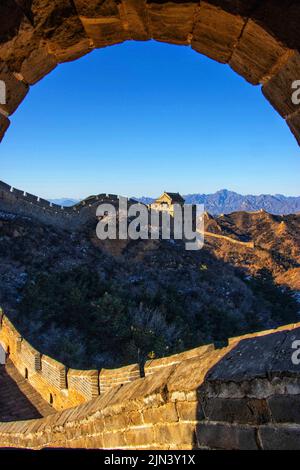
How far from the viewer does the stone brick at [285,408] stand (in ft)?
7.34

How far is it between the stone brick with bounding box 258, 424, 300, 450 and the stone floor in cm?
877

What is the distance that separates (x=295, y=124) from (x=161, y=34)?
1349 mm

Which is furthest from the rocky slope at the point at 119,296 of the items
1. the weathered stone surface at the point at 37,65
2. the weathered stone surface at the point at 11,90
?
the weathered stone surface at the point at 37,65

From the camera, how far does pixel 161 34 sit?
120 inches

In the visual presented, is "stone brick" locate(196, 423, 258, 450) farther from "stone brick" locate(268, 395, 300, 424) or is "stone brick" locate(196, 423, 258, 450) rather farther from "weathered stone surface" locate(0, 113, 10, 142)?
"weathered stone surface" locate(0, 113, 10, 142)

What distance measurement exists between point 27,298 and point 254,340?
2021 centimetres

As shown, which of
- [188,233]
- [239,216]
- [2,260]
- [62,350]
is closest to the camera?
[62,350]

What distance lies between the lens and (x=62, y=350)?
17641 mm

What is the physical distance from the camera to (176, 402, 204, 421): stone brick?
288 cm

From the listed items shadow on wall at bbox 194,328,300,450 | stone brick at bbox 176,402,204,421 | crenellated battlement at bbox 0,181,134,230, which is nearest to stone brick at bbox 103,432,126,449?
stone brick at bbox 176,402,204,421

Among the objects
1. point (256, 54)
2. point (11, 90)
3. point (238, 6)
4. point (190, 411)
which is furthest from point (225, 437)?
point (11, 90)

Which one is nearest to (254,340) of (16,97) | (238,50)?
(238,50)

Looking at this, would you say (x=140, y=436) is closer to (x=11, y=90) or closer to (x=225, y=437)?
(x=225, y=437)

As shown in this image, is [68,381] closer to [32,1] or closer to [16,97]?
[16,97]
